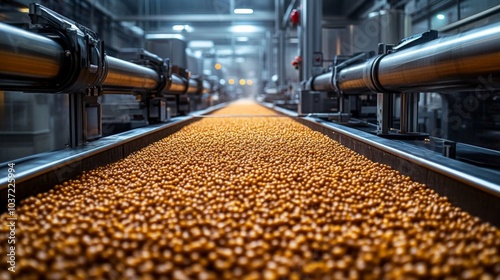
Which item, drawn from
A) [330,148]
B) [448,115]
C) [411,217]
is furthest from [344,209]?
[448,115]

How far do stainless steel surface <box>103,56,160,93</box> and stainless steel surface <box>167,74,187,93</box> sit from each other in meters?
0.99

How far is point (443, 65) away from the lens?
6.38ft

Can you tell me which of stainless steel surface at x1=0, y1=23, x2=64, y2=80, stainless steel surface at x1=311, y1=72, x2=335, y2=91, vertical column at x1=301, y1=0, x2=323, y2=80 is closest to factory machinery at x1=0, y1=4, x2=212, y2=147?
stainless steel surface at x1=0, y1=23, x2=64, y2=80

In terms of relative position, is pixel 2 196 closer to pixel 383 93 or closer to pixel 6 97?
pixel 383 93

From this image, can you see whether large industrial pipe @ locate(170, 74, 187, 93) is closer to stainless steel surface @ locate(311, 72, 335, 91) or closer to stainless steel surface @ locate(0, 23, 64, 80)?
stainless steel surface @ locate(311, 72, 335, 91)

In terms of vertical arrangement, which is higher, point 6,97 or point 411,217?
point 6,97

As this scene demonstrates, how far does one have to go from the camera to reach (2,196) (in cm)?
139

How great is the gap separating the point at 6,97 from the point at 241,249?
641cm

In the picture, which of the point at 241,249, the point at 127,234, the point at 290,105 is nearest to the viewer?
the point at 241,249

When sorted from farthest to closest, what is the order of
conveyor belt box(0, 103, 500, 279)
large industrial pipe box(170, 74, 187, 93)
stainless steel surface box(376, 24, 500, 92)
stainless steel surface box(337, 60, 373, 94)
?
large industrial pipe box(170, 74, 187, 93) → stainless steel surface box(337, 60, 373, 94) → stainless steel surface box(376, 24, 500, 92) → conveyor belt box(0, 103, 500, 279)

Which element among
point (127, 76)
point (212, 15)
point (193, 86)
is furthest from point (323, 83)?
point (212, 15)

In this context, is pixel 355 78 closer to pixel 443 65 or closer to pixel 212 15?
pixel 443 65

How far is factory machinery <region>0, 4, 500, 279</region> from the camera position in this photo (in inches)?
38.5

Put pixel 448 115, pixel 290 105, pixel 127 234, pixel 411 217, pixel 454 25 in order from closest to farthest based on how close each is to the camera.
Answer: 1. pixel 127 234
2. pixel 411 217
3. pixel 448 115
4. pixel 454 25
5. pixel 290 105
